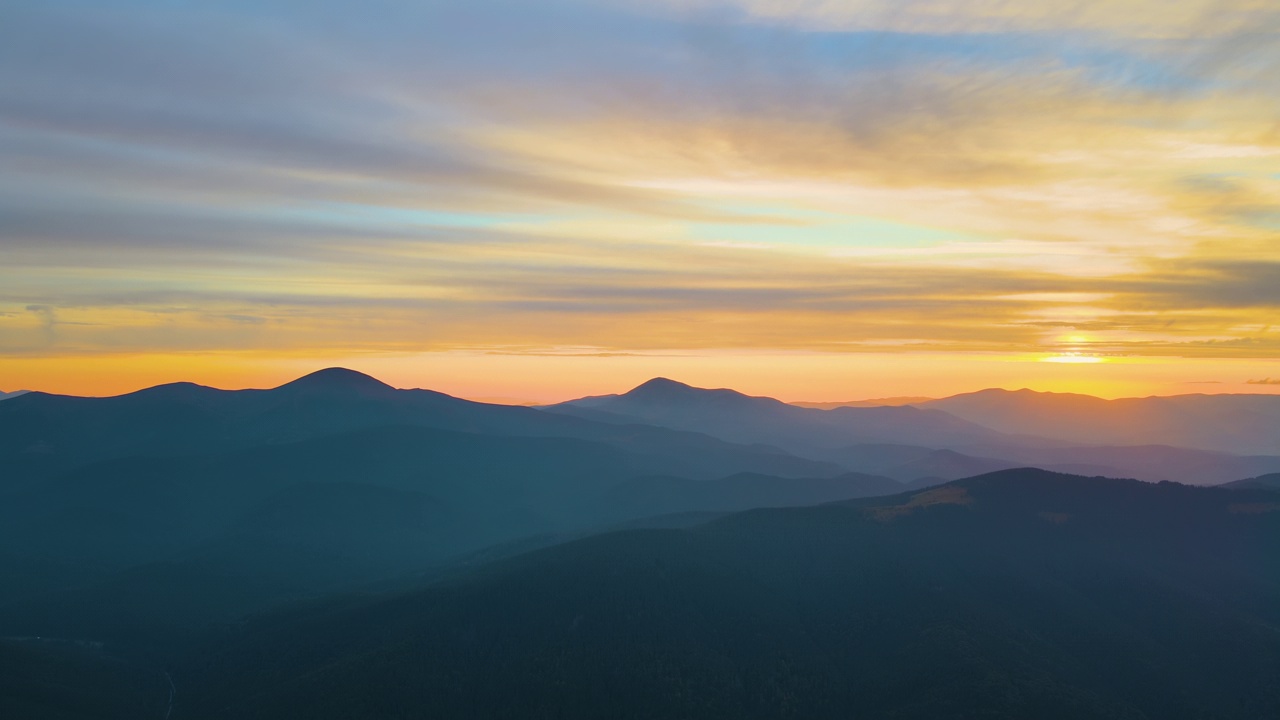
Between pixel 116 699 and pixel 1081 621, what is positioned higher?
pixel 1081 621

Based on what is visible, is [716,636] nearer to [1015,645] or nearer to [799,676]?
[799,676]

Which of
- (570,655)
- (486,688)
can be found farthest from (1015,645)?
(486,688)

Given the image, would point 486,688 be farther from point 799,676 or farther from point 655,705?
point 799,676

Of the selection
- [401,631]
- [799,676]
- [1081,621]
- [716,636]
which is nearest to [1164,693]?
[1081,621]

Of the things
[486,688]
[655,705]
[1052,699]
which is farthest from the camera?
[486,688]

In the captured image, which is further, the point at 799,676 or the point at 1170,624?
the point at 1170,624

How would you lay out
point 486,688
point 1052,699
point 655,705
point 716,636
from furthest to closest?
point 716,636 < point 486,688 < point 655,705 < point 1052,699

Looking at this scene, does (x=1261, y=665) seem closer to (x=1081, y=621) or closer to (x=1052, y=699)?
(x=1081, y=621)

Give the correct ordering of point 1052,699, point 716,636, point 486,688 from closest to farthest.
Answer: point 1052,699 < point 486,688 < point 716,636
